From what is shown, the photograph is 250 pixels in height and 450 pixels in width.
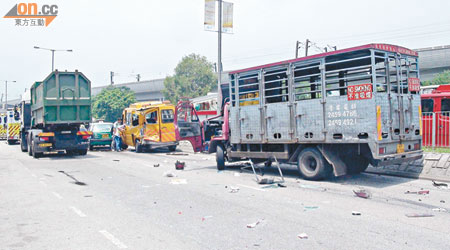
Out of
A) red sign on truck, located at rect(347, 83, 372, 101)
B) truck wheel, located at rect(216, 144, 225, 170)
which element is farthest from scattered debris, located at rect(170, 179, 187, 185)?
red sign on truck, located at rect(347, 83, 372, 101)

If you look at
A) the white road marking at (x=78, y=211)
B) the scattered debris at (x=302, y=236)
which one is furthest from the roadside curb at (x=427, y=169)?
the white road marking at (x=78, y=211)

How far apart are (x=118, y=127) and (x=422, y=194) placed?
18.6 metres

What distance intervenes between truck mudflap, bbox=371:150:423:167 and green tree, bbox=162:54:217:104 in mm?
41459

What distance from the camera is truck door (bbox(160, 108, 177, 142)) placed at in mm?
20184

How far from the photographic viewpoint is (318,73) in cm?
1007

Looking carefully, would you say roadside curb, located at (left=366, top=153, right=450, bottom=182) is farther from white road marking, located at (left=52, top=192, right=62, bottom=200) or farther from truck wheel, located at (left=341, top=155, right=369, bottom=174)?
white road marking, located at (left=52, top=192, right=62, bottom=200)

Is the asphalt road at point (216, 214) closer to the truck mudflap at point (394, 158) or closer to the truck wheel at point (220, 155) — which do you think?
the truck mudflap at point (394, 158)

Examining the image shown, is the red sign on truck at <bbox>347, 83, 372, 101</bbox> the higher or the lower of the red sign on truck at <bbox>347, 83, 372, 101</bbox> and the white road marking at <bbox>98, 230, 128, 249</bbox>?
the higher

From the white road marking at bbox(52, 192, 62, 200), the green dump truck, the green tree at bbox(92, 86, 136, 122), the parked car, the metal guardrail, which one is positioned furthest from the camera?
the green tree at bbox(92, 86, 136, 122)

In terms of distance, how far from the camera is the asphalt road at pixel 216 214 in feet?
17.8

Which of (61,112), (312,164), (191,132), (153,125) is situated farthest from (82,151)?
(312,164)

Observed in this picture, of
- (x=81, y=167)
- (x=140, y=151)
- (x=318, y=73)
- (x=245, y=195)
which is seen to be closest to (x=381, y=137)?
(x=318, y=73)

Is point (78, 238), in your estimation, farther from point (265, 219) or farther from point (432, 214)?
point (432, 214)

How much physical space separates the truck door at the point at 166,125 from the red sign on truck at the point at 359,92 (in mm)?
12293
